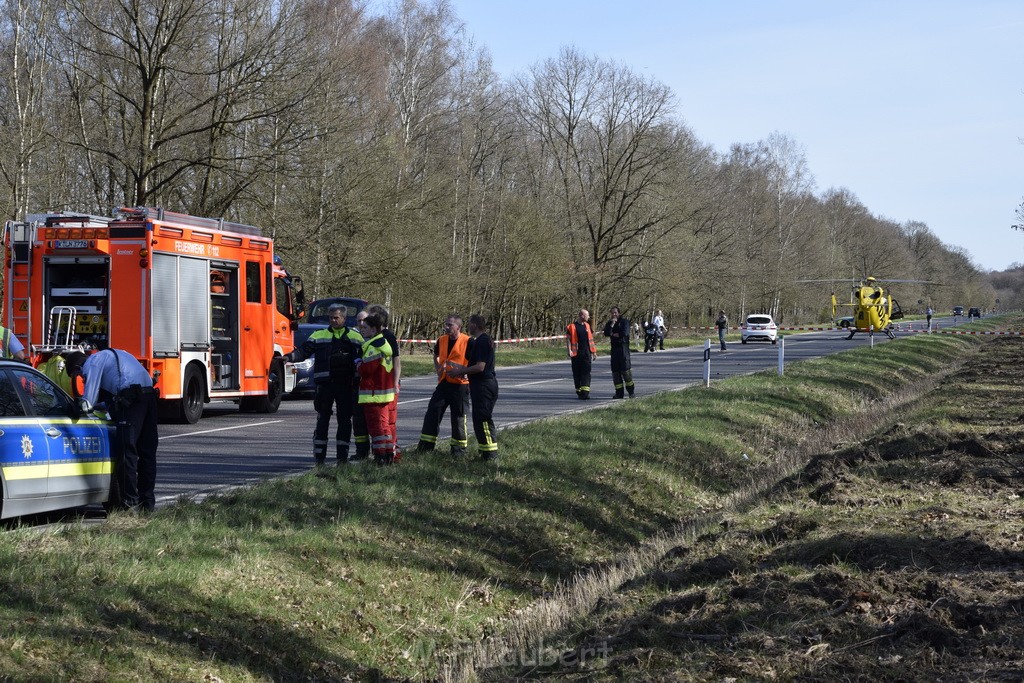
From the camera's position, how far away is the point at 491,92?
55.3 m

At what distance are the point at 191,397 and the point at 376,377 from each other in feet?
24.3

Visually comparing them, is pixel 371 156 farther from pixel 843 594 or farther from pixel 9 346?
pixel 843 594

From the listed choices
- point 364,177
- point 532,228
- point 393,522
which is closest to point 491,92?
point 532,228

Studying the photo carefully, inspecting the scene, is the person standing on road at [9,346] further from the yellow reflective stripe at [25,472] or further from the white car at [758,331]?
the white car at [758,331]

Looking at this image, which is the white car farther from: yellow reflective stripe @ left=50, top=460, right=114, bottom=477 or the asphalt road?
yellow reflective stripe @ left=50, top=460, right=114, bottom=477

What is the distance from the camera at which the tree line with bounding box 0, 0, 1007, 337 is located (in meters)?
29.0

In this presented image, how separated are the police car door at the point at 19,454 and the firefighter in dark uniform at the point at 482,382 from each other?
486cm

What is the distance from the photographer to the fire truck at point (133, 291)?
16.8m

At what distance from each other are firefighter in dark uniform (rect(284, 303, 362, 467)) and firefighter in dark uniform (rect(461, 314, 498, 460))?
1.25m

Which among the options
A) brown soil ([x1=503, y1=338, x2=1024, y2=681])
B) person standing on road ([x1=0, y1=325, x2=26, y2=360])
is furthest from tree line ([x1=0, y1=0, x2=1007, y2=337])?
brown soil ([x1=503, y1=338, x2=1024, y2=681])

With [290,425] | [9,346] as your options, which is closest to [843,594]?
[9,346]

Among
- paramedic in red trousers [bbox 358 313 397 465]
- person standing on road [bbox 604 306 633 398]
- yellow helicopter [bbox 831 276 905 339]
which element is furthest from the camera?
yellow helicopter [bbox 831 276 905 339]

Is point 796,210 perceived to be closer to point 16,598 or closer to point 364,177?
point 364,177

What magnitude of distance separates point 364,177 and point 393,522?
27520 mm
